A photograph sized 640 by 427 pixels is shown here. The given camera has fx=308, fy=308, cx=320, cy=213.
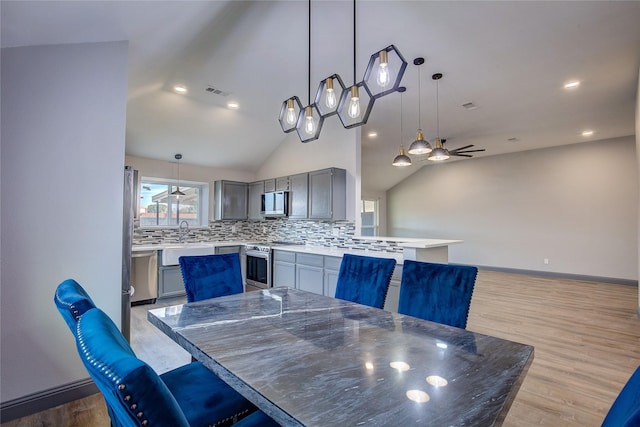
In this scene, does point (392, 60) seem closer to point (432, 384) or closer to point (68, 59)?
point (68, 59)

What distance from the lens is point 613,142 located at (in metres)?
6.16

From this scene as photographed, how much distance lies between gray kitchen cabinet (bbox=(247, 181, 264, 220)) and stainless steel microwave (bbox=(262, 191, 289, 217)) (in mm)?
140

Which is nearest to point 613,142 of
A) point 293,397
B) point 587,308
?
point 587,308

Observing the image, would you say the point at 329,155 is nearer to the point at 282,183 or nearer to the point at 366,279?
the point at 282,183

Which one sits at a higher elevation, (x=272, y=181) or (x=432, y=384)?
(x=272, y=181)

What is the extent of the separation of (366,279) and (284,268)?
2588mm

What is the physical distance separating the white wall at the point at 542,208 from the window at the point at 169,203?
241 inches

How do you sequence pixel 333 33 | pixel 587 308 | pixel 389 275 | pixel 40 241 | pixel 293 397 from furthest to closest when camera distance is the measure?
pixel 587 308
pixel 333 33
pixel 389 275
pixel 40 241
pixel 293 397

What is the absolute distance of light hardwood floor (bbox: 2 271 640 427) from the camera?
6.57 ft

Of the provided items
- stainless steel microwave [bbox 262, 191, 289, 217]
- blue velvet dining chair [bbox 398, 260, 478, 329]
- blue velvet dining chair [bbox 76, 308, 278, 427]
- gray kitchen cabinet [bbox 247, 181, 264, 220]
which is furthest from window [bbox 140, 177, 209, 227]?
blue velvet dining chair [bbox 76, 308, 278, 427]

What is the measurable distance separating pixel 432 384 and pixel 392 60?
3137 millimetres

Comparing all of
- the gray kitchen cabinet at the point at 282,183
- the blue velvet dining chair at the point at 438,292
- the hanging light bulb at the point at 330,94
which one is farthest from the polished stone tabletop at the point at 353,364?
the gray kitchen cabinet at the point at 282,183

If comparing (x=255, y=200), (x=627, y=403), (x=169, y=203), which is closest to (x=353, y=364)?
(x=627, y=403)

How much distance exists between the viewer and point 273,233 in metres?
6.20
